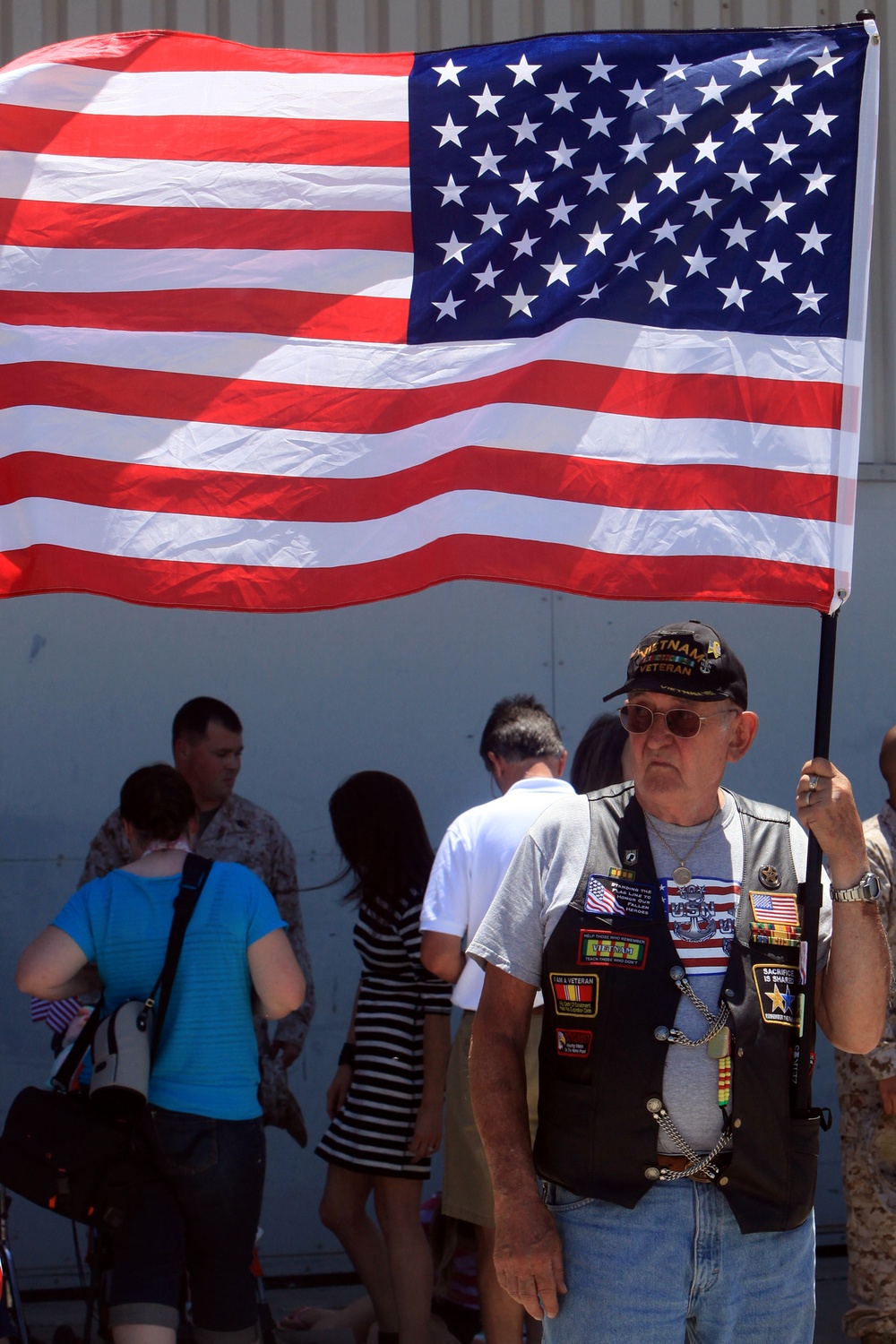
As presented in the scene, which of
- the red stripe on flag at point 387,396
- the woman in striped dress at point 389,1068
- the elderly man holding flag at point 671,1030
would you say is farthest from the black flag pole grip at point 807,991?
the woman in striped dress at point 389,1068

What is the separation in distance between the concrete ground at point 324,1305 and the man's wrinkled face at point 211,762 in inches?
74.7

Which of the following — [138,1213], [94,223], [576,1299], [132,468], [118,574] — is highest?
[94,223]

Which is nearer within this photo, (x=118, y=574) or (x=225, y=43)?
(x=118, y=574)

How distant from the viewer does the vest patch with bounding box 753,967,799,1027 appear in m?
2.55

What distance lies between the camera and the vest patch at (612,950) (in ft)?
8.32

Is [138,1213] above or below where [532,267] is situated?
below

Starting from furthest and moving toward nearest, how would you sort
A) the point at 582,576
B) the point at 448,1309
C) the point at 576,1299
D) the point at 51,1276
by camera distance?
the point at 51,1276, the point at 448,1309, the point at 582,576, the point at 576,1299

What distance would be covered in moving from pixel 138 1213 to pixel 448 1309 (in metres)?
1.62

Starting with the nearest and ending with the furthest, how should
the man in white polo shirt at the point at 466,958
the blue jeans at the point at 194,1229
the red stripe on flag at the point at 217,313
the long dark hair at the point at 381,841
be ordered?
1. the red stripe on flag at the point at 217,313
2. the blue jeans at the point at 194,1229
3. the man in white polo shirt at the point at 466,958
4. the long dark hair at the point at 381,841

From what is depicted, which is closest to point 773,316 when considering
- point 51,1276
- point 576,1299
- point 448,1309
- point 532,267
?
point 532,267

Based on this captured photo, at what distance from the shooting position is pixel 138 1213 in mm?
3768

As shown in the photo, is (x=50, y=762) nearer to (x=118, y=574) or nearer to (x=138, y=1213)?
(x=138, y=1213)

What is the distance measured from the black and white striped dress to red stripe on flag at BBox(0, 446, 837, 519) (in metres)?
1.94

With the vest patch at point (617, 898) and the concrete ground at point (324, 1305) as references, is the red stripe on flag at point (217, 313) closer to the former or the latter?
the vest patch at point (617, 898)
